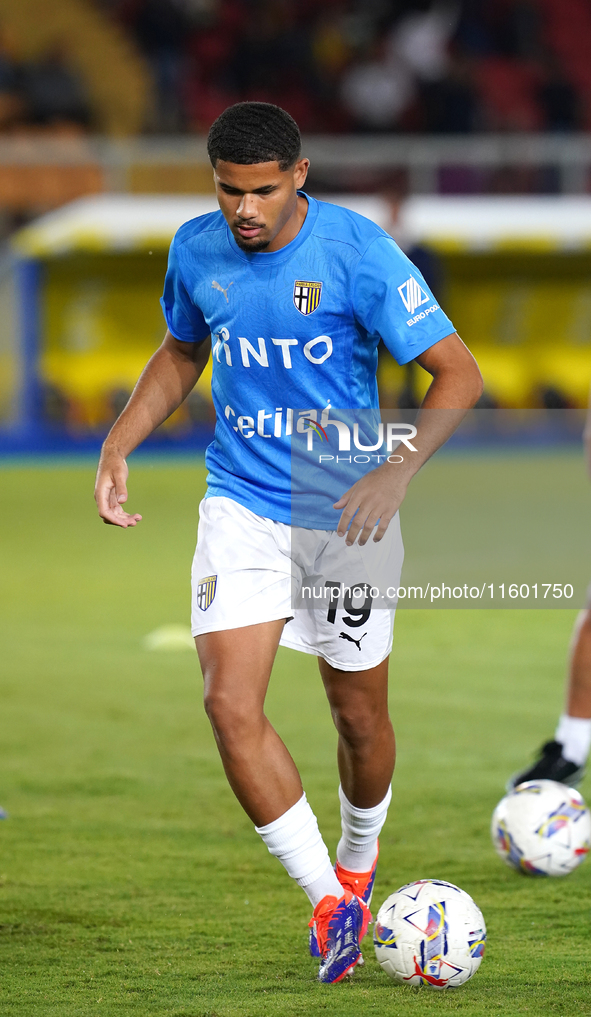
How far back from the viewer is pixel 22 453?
16.2m

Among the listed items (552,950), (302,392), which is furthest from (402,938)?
(302,392)

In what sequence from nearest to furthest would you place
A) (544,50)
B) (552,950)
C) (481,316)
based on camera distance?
(552,950) → (481,316) → (544,50)

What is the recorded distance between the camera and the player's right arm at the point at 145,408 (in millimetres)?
3461

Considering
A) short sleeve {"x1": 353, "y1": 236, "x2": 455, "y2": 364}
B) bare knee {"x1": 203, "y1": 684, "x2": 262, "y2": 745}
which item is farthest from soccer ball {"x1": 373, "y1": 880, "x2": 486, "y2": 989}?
short sleeve {"x1": 353, "y1": 236, "x2": 455, "y2": 364}

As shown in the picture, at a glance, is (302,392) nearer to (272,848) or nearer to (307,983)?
(272,848)

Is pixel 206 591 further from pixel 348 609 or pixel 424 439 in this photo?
pixel 424 439

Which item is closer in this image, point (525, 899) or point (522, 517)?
point (525, 899)

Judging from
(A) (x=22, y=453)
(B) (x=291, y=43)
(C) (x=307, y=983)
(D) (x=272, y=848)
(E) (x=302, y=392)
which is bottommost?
(A) (x=22, y=453)

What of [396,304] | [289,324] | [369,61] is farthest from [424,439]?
[369,61]

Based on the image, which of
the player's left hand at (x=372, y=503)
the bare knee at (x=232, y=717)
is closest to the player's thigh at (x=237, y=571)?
the bare knee at (x=232, y=717)

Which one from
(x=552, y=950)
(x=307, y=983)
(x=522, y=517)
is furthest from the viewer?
(x=522, y=517)

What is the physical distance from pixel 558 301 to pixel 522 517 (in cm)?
690

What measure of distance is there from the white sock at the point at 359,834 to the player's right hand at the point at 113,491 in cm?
97

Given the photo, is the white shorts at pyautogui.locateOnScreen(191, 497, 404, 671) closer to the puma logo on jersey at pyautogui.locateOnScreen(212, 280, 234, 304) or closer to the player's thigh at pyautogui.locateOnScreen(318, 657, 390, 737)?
the player's thigh at pyautogui.locateOnScreen(318, 657, 390, 737)
